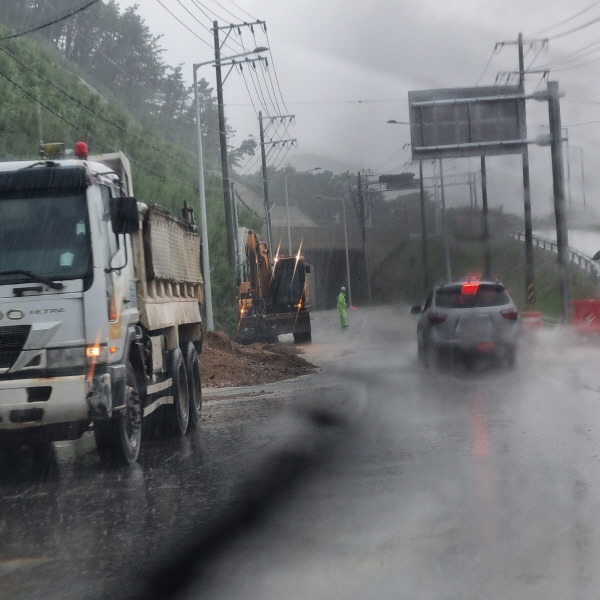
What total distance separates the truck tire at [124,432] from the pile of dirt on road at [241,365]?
9.30m

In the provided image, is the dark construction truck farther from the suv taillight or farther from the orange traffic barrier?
the suv taillight

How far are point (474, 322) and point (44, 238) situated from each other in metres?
10.8

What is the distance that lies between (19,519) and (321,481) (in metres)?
2.45

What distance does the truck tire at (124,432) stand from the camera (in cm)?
977

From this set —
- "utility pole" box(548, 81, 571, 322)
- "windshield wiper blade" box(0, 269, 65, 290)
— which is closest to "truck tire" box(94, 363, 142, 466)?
"windshield wiper blade" box(0, 269, 65, 290)

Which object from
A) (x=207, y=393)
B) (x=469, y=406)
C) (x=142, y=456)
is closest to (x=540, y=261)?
(x=207, y=393)

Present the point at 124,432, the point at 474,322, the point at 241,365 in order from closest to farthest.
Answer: the point at 124,432
the point at 474,322
the point at 241,365

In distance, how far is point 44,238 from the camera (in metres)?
9.22

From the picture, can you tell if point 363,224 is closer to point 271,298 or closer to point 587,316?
point 271,298

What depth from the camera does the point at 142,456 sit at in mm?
11023

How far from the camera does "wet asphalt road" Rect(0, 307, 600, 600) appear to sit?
226 inches

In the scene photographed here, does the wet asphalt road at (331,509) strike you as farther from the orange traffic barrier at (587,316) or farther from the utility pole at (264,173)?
the utility pole at (264,173)

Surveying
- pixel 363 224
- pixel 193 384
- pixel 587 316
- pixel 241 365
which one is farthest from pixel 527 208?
pixel 363 224

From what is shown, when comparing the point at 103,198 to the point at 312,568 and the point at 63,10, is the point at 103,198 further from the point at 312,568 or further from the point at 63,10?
the point at 63,10
